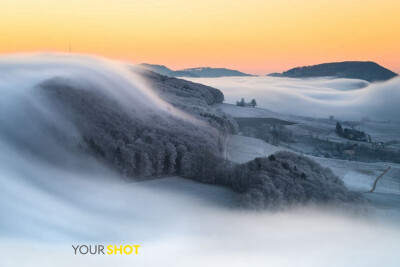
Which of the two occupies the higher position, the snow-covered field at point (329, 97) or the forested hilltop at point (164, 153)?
the snow-covered field at point (329, 97)

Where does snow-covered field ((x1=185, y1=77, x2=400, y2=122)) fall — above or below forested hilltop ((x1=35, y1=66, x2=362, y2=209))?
above

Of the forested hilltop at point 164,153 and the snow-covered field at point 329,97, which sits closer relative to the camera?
the forested hilltop at point 164,153

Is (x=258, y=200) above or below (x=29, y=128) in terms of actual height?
below

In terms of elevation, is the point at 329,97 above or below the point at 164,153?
above

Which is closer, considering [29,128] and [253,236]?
[253,236]

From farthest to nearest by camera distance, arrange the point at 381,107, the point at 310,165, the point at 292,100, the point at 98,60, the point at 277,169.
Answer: the point at 292,100 < the point at 381,107 < the point at 98,60 < the point at 310,165 < the point at 277,169

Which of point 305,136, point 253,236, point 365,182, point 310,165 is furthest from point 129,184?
point 305,136

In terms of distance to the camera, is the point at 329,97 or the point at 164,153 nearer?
the point at 164,153

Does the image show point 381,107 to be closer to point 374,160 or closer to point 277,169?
point 374,160

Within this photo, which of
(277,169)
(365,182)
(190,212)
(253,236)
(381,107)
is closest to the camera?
(253,236)

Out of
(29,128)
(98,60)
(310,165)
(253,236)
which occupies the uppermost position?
(98,60)

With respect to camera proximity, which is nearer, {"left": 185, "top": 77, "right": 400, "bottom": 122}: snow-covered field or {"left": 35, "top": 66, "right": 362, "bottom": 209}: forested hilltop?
{"left": 35, "top": 66, "right": 362, "bottom": 209}: forested hilltop
